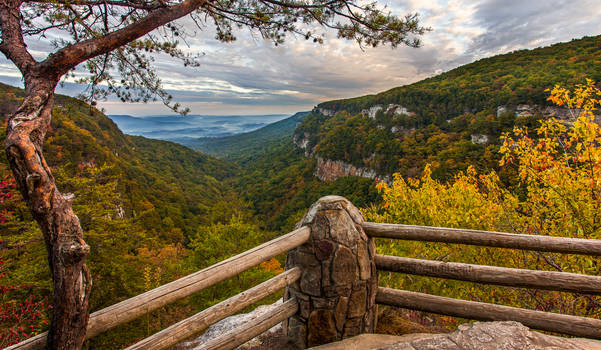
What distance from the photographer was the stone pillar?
7.58 feet

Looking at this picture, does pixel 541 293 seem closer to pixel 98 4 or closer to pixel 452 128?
pixel 98 4

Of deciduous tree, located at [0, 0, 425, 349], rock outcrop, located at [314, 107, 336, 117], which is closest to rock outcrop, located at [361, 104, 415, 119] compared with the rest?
rock outcrop, located at [314, 107, 336, 117]

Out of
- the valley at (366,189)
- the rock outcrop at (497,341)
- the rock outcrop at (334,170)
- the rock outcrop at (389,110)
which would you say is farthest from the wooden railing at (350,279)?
the rock outcrop at (389,110)

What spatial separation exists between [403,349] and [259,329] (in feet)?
3.83

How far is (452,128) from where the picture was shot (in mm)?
60406

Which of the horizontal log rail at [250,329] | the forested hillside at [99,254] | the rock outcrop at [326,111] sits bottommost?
the forested hillside at [99,254]

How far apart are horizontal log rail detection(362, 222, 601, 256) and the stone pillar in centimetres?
23

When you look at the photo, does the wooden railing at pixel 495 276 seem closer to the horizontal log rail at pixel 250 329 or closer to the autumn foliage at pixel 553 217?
the horizontal log rail at pixel 250 329

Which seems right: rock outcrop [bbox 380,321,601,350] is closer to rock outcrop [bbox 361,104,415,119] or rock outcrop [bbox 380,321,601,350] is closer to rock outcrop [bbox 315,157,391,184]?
rock outcrop [bbox 315,157,391,184]

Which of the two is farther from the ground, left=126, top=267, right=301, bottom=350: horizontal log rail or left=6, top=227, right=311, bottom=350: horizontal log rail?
left=6, top=227, right=311, bottom=350: horizontal log rail

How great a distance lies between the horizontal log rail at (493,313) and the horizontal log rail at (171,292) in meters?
1.14

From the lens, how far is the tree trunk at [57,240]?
50.5 inches

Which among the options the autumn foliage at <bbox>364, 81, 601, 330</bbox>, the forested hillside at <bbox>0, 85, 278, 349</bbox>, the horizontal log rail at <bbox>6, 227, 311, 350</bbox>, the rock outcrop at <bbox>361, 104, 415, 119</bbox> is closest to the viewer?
the horizontal log rail at <bbox>6, 227, 311, 350</bbox>

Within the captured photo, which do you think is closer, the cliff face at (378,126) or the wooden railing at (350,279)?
the wooden railing at (350,279)
